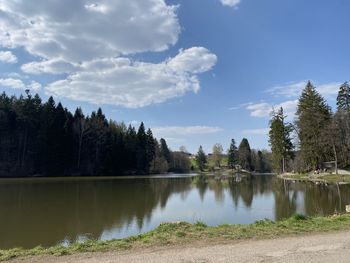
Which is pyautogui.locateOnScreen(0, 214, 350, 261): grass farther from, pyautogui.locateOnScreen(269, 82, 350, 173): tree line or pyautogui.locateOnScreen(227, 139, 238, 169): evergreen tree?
pyautogui.locateOnScreen(227, 139, 238, 169): evergreen tree

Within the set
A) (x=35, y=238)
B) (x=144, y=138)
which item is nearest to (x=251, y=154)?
(x=144, y=138)

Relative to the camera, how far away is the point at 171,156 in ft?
515

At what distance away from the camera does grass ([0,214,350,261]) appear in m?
10.1

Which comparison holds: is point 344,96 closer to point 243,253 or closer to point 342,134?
point 342,134

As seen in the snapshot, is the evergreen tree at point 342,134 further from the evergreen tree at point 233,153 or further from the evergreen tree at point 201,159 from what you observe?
the evergreen tree at point 201,159

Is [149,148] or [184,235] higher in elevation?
[149,148]

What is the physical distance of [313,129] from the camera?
63.2 m

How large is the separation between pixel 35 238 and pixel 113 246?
6.60 m

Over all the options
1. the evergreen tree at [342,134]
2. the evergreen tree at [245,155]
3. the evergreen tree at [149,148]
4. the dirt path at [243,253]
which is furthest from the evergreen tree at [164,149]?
the dirt path at [243,253]

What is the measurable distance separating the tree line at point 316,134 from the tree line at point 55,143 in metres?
39.0

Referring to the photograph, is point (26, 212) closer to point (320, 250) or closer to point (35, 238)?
point (35, 238)

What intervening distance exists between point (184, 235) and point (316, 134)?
5651cm

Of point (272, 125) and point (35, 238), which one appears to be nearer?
point (35, 238)

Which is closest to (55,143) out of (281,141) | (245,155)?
(281,141)
